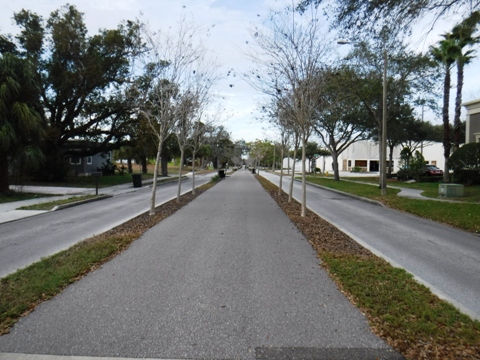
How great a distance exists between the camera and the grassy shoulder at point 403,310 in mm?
3510

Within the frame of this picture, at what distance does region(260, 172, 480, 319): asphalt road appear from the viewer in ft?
17.7

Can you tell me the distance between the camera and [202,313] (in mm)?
4320

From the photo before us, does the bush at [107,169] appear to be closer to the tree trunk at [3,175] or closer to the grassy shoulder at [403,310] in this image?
the tree trunk at [3,175]

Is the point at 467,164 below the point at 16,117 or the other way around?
below

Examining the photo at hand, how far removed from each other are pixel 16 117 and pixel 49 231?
11.2m

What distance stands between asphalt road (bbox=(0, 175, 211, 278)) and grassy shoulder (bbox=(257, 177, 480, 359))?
5139 mm

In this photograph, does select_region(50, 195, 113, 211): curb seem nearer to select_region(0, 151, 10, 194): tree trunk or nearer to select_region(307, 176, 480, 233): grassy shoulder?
select_region(0, 151, 10, 194): tree trunk

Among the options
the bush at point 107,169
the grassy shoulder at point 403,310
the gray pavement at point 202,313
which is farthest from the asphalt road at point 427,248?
the bush at point 107,169

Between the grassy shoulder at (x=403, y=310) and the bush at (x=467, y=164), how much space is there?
2171 centimetres

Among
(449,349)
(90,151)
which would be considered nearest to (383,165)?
(449,349)

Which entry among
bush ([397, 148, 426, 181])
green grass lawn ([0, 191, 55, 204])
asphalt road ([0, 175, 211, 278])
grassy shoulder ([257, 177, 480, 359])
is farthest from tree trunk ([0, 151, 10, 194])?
bush ([397, 148, 426, 181])

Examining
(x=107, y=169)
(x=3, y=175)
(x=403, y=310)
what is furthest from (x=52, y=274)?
(x=107, y=169)

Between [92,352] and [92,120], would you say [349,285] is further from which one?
[92,120]

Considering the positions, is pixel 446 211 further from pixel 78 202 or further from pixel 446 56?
pixel 446 56
